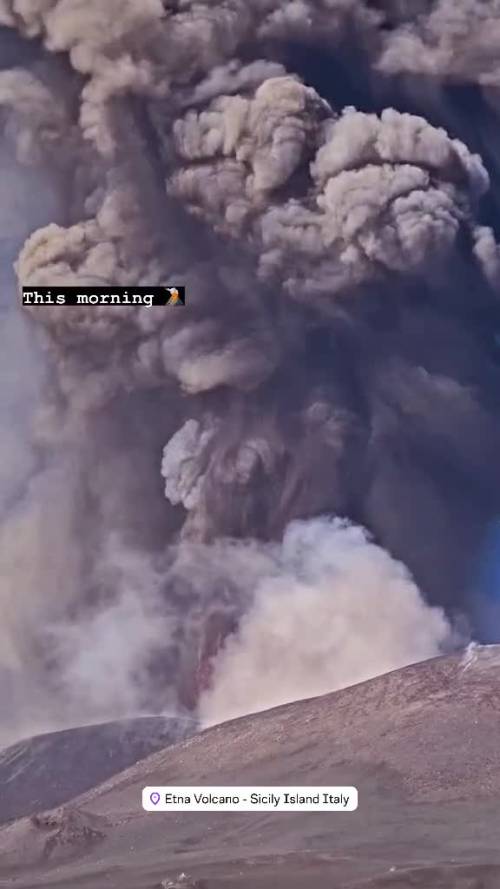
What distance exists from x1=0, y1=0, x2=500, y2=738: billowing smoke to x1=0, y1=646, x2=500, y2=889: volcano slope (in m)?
0.19

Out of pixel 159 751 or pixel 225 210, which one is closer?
pixel 159 751

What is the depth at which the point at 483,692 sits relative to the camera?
19.7ft

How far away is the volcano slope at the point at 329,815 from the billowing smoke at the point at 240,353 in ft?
0.63

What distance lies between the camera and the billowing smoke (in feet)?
19.3

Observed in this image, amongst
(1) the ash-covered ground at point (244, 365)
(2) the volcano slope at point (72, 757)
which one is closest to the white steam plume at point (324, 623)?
(1) the ash-covered ground at point (244, 365)

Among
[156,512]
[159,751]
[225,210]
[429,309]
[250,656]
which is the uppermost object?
[225,210]

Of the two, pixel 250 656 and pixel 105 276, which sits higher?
pixel 105 276

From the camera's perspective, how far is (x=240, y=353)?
592 centimetres

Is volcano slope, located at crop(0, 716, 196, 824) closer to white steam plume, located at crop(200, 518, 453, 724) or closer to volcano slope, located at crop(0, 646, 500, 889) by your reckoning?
volcano slope, located at crop(0, 646, 500, 889)

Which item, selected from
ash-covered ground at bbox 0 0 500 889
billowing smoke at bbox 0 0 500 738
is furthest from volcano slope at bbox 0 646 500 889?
billowing smoke at bbox 0 0 500 738

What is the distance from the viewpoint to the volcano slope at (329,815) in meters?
5.28

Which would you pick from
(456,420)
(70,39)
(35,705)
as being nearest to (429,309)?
(456,420)

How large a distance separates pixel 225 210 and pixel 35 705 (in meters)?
2.45

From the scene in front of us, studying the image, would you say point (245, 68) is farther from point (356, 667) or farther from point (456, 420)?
point (356, 667)
